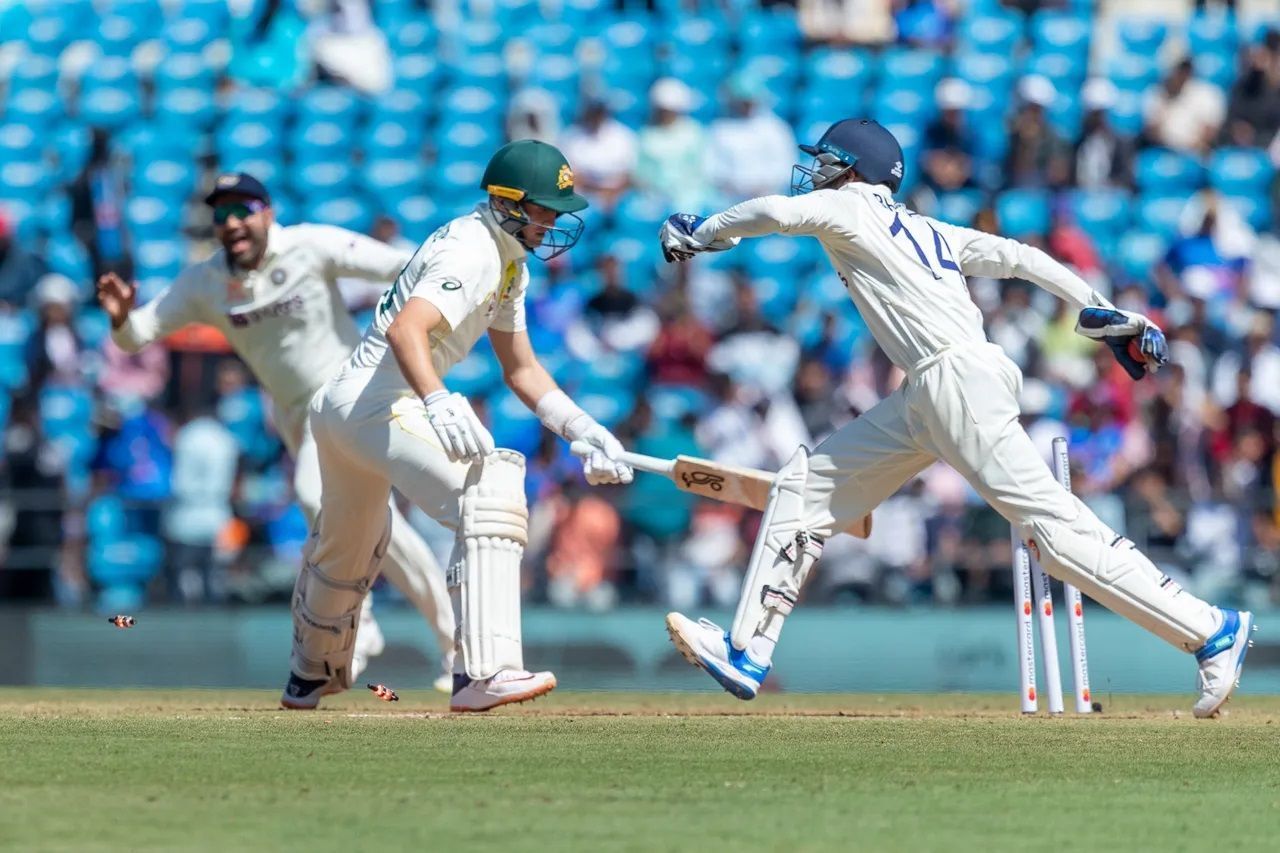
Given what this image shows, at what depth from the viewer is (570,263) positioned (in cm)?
1514

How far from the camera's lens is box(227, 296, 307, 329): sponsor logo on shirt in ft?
29.5

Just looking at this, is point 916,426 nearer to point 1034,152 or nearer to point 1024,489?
point 1024,489

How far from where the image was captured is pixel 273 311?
9.01m

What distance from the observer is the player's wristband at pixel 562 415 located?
7.90 meters

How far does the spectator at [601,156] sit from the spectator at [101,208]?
136 inches

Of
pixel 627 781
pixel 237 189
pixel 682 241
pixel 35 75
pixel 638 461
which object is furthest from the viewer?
pixel 35 75

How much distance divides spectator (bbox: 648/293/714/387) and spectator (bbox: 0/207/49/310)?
15.3ft

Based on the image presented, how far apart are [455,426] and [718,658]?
4.64ft

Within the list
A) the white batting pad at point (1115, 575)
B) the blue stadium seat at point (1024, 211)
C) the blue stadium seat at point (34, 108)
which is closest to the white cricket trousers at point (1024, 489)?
the white batting pad at point (1115, 575)

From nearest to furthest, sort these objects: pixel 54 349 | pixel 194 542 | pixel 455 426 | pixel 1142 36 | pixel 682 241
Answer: pixel 455 426
pixel 682 241
pixel 194 542
pixel 54 349
pixel 1142 36

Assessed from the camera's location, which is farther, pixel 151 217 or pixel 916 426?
pixel 151 217

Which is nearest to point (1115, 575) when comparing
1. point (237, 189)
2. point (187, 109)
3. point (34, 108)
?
point (237, 189)

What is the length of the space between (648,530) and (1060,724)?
5.08 meters

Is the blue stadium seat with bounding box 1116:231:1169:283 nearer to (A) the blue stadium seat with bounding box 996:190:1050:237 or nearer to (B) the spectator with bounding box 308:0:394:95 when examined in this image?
(A) the blue stadium seat with bounding box 996:190:1050:237
